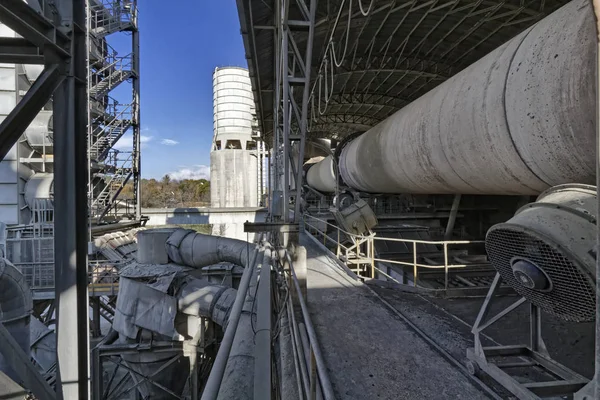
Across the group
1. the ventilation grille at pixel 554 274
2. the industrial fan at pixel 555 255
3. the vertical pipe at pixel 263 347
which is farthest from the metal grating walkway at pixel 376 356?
the ventilation grille at pixel 554 274

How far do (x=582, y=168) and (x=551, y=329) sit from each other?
121 inches

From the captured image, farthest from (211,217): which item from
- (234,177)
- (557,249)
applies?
(557,249)

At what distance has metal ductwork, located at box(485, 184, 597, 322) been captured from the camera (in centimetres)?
167

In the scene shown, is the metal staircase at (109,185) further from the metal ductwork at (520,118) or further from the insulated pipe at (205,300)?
the metal ductwork at (520,118)

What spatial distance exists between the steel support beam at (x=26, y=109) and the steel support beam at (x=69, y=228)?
0.68 ft

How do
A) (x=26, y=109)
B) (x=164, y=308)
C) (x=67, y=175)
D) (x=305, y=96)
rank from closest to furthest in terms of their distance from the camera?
(x=26, y=109)
(x=67, y=175)
(x=305, y=96)
(x=164, y=308)

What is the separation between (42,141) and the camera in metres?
12.9

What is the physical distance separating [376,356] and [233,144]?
2946 cm

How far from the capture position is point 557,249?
1.69 meters

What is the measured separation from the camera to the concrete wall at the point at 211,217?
2448cm

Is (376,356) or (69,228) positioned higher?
(69,228)

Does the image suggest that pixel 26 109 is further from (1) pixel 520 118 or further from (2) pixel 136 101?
(2) pixel 136 101

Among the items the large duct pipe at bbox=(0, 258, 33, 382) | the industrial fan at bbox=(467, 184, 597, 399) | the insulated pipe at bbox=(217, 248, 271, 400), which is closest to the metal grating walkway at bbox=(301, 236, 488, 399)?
the industrial fan at bbox=(467, 184, 597, 399)

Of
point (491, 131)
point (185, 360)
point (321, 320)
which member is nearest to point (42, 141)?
point (185, 360)
